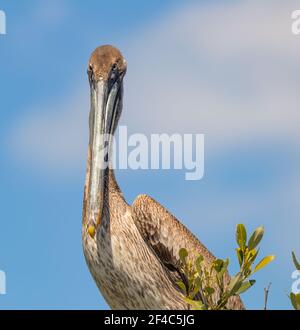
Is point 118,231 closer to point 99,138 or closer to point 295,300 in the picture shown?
point 99,138

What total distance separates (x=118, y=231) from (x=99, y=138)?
0.91m

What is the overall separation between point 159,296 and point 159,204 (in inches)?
48.1

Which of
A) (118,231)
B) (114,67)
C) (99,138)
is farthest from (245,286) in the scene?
(114,67)

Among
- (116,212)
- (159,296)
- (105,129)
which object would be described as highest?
(105,129)

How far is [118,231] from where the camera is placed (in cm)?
926

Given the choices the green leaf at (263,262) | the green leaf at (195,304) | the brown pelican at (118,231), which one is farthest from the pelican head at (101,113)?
the green leaf at (263,262)

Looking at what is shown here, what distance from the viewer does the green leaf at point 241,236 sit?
17.9 feet

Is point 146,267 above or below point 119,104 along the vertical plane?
below

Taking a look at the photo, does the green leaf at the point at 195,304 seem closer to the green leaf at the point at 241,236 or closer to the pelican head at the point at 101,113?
the green leaf at the point at 241,236
